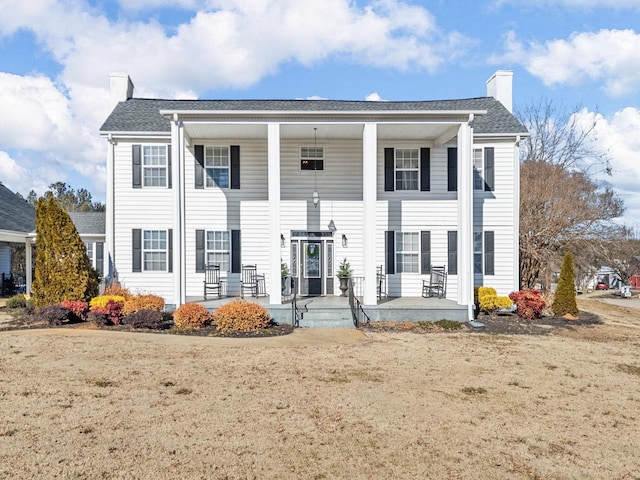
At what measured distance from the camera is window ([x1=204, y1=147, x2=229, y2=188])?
53.3ft

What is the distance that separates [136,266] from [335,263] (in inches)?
254

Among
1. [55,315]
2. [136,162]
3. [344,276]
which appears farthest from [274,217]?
[55,315]

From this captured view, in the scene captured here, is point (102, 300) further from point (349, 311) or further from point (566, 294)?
point (566, 294)

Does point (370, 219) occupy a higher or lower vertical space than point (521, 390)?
higher

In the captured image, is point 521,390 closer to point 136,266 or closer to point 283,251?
point 283,251

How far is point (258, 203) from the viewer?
16.3 meters

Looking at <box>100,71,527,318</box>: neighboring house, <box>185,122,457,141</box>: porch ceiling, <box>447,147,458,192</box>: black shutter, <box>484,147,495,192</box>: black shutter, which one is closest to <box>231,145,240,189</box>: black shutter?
<box>100,71,527,318</box>: neighboring house

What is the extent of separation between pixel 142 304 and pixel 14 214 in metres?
15.3

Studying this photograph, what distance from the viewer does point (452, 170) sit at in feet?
54.1

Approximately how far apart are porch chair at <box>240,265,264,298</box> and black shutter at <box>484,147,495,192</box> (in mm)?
8154

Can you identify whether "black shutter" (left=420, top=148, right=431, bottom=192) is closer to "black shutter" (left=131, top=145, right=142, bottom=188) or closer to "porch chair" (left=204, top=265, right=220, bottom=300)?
"porch chair" (left=204, top=265, right=220, bottom=300)

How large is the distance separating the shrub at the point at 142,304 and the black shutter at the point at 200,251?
2.69 meters

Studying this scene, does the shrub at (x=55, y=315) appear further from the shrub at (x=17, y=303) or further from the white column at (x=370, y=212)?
the white column at (x=370, y=212)

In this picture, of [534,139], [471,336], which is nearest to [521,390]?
[471,336]
